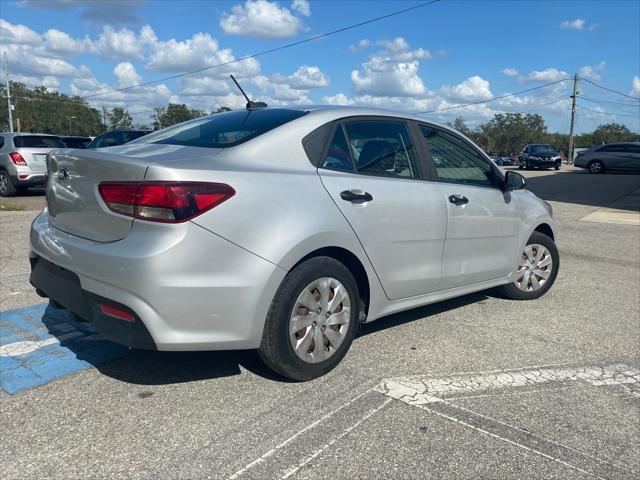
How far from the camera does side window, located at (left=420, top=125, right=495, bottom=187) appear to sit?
163 inches

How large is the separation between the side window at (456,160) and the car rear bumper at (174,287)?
1821 millimetres

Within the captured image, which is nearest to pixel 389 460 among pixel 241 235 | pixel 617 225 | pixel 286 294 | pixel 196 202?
pixel 286 294

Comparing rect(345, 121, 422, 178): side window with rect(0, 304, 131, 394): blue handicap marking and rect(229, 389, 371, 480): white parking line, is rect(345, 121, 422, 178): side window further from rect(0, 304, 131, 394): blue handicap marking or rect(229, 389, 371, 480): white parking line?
rect(0, 304, 131, 394): blue handicap marking

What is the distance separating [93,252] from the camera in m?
2.87

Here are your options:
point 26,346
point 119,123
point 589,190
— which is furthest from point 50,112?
point 26,346

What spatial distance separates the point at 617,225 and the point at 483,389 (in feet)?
30.8

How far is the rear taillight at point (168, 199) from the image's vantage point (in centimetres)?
267

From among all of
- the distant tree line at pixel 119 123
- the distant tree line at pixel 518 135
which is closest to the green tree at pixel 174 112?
the distant tree line at pixel 119 123

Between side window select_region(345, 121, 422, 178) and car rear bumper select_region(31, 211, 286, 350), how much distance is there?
112cm

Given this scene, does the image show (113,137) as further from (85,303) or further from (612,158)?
(612,158)

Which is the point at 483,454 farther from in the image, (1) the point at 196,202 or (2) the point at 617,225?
(2) the point at 617,225

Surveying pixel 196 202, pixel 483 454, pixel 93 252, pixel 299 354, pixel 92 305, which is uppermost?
pixel 196 202

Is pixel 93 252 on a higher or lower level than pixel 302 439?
higher

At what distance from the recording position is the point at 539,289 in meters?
5.27
